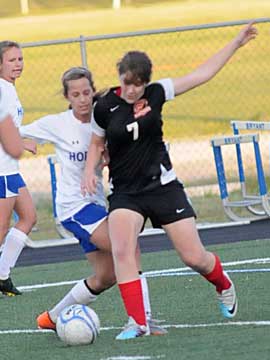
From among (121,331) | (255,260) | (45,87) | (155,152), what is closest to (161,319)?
(121,331)

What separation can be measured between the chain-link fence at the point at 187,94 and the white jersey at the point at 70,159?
616 centimetres

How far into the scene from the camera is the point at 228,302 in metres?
8.98

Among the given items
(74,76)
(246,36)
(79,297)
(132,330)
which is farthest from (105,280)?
(246,36)

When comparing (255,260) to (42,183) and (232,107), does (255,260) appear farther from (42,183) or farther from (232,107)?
(232,107)

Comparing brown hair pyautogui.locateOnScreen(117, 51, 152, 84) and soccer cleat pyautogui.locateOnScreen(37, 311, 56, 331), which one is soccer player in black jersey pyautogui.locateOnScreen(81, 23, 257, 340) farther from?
soccer cleat pyautogui.locateOnScreen(37, 311, 56, 331)

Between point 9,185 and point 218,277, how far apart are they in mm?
2884

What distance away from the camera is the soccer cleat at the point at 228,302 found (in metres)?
8.96

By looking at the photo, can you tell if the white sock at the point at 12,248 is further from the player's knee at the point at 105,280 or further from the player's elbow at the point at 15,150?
the player's elbow at the point at 15,150

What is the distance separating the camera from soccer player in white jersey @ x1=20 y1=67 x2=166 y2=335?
890 centimetres

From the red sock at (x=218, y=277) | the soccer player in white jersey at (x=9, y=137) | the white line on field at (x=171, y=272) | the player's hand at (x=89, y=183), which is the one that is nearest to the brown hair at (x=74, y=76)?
the player's hand at (x=89, y=183)

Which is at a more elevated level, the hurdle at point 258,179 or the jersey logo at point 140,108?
the jersey logo at point 140,108

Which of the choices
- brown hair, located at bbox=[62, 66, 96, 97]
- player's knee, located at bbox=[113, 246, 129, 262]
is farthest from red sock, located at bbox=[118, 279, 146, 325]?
brown hair, located at bbox=[62, 66, 96, 97]

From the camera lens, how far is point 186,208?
28.4ft

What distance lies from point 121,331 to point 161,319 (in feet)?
1.50
